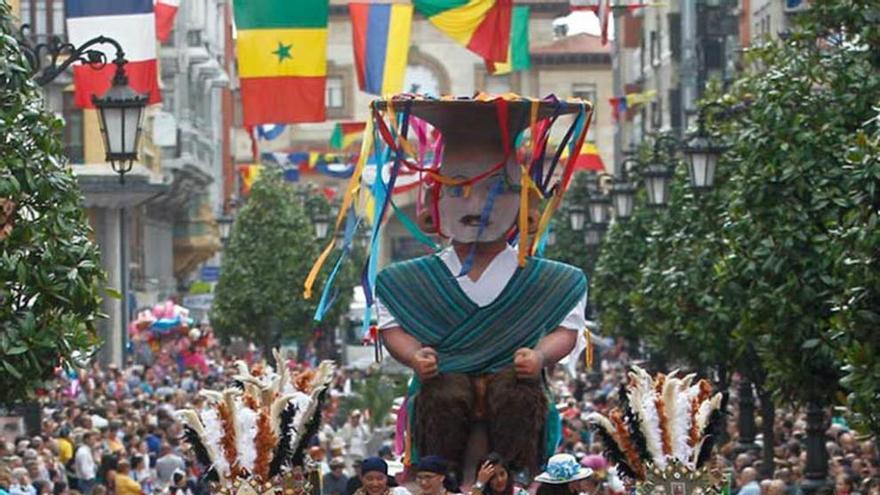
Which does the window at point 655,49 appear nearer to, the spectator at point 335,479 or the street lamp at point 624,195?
the street lamp at point 624,195

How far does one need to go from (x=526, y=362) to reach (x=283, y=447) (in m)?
1.49

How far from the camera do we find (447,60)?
11731 cm

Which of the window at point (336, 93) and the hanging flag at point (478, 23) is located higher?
the hanging flag at point (478, 23)

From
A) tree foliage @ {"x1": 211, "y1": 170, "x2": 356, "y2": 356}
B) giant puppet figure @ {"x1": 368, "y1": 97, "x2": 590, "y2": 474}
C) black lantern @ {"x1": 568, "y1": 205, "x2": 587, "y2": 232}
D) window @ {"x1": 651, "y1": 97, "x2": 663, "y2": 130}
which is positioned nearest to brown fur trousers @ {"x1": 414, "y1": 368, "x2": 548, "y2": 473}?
giant puppet figure @ {"x1": 368, "y1": 97, "x2": 590, "y2": 474}

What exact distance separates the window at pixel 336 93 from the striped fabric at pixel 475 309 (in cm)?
10401

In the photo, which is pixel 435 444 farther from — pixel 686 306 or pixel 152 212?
pixel 152 212

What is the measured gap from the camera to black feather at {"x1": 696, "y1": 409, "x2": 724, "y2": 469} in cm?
1156

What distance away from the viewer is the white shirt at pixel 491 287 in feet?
41.1

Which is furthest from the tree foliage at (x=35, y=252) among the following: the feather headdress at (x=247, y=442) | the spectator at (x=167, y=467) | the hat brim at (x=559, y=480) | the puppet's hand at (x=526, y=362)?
the spectator at (x=167, y=467)

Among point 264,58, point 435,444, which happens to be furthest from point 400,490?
point 264,58

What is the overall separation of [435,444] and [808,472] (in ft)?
41.7

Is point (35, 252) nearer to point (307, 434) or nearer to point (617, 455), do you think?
point (307, 434)

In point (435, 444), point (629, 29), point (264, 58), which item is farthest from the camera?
point (629, 29)

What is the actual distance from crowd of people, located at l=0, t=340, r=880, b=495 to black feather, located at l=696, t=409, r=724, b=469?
Result: 0.47 meters
